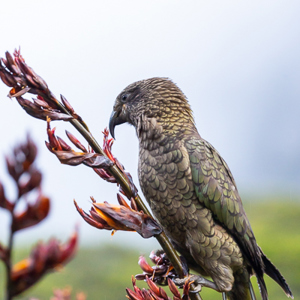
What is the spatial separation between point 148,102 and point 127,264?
3333 millimetres

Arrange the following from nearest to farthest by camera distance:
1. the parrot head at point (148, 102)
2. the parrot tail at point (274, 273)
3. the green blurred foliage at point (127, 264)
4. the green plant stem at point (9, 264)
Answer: the green plant stem at point (9, 264), the parrot tail at point (274, 273), the parrot head at point (148, 102), the green blurred foliage at point (127, 264)

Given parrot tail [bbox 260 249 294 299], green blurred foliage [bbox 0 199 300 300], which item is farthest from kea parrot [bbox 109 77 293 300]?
green blurred foliage [bbox 0 199 300 300]

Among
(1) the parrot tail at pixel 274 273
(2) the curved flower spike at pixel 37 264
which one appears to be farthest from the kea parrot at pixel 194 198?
(2) the curved flower spike at pixel 37 264

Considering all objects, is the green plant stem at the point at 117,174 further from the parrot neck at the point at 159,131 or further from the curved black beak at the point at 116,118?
the curved black beak at the point at 116,118

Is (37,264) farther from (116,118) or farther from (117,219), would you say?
(116,118)

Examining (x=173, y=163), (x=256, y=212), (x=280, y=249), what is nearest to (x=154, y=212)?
(x=173, y=163)

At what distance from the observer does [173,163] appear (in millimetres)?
1176

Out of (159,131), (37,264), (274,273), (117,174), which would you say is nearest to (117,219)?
(117,174)

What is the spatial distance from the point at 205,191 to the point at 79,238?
832 mm

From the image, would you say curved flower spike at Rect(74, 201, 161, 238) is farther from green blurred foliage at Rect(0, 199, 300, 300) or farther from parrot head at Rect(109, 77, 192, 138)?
green blurred foliage at Rect(0, 199, 300, 300)

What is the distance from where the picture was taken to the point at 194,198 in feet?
3.80

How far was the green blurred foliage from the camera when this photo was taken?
355 centimetres

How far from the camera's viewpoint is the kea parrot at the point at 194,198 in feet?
3.76

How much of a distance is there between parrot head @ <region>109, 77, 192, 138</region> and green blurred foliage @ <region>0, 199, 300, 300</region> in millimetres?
2307
